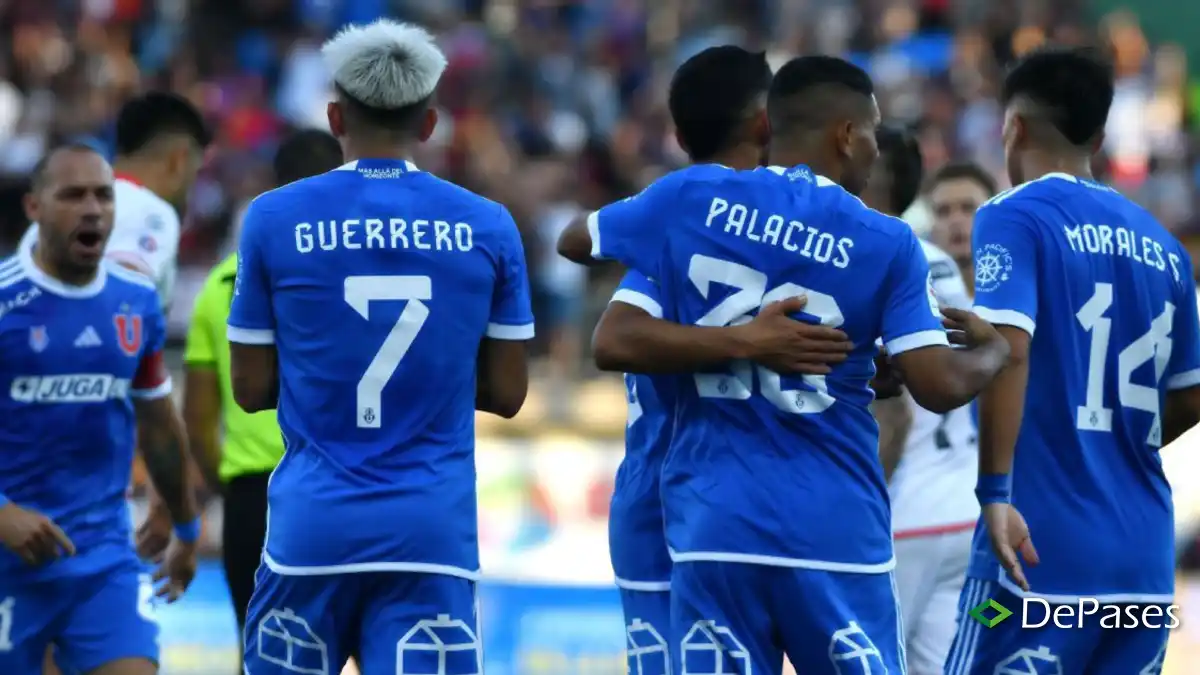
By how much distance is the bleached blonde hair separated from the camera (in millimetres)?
5887

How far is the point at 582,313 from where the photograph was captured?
15.0 meters

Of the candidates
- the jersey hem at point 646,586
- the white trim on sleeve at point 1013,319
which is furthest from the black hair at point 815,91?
the jersey hem at point 646,586

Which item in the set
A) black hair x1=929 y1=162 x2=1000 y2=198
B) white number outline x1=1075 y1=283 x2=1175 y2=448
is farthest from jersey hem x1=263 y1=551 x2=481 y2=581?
black hair x1=929 y1=162 x2=1000 y2=198

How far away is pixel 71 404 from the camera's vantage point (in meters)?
7.31

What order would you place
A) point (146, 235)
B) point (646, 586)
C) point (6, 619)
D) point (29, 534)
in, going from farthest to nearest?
point (146, 235) < point (6, 619) < point (29, 534) < point (646, 586)

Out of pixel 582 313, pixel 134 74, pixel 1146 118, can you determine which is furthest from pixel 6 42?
pixel 1146 118

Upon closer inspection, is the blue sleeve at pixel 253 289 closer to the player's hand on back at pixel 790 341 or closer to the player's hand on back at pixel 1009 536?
the player's hand on back at pixel 790 341

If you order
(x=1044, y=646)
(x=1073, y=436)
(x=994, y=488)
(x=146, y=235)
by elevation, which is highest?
(x=146, y=235)

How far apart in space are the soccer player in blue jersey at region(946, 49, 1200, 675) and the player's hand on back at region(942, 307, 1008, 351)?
215mm

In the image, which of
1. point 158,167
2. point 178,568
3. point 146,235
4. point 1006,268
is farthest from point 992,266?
point 158,167

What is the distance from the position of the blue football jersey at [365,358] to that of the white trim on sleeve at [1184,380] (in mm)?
Result: 2262

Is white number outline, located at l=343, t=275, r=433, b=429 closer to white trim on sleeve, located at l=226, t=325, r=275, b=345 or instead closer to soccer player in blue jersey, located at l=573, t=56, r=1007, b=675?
white trim on sleeve, located at l=226, t=325, r=275, b=345

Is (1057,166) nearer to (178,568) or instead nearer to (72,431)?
(72,431)

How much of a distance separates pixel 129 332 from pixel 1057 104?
3430 mm
